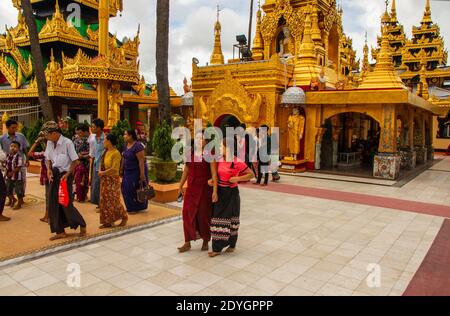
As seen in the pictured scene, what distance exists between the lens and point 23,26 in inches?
719

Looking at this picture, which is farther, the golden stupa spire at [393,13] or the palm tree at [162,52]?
the golden stupa spire at [393,13]

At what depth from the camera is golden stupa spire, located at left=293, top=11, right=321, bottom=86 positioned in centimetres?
1509

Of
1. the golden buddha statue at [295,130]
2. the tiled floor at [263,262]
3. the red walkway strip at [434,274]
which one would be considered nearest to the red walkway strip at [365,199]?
the tiled floor at [263,262]

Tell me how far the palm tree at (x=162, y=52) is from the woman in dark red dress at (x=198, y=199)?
18.0 feet

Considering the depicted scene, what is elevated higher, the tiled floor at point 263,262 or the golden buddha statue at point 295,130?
the golden buddha statue at point 295,130

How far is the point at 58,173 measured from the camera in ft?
18.0

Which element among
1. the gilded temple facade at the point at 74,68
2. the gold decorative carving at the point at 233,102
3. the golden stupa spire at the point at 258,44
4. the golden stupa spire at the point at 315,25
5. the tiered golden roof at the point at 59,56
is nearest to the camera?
the gilded temple facade at the point at 74,68

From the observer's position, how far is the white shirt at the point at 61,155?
18.1ft

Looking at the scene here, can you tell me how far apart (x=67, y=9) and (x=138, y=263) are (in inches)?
694

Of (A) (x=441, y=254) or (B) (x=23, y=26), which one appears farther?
(B) (x=23, y=26)

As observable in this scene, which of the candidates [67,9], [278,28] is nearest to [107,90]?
[67,9]

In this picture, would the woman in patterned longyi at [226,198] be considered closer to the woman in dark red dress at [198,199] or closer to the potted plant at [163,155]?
the woman in dark red dress at [198,199]

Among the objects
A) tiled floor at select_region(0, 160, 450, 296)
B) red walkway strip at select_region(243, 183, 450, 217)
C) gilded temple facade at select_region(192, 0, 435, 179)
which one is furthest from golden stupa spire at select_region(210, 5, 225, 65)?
tiled floor at select_region(0, 160, 450, 296)
